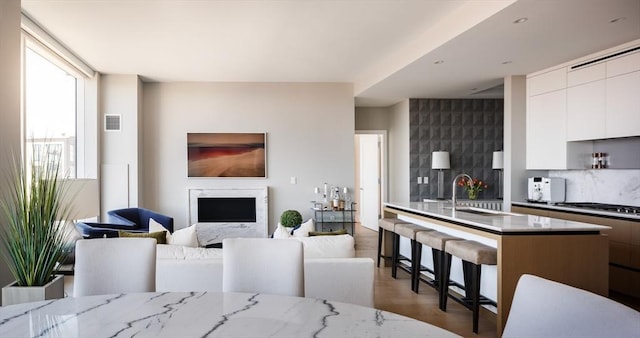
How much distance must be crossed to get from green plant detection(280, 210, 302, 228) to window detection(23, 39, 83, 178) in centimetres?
305

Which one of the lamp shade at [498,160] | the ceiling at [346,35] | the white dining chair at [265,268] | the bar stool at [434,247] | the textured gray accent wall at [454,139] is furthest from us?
the textured gray accent wall at [454,139]

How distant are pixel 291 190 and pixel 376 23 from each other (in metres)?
3.57

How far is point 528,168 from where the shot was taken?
18.6 ft

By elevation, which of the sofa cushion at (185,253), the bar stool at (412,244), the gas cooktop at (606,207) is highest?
the gas cooktop at (606,207)

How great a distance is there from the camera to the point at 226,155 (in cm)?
713

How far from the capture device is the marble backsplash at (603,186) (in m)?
4.68

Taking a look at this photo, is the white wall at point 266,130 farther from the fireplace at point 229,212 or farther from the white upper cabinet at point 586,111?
the white upper cabinet at point 586,111

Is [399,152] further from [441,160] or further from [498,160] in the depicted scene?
[498,160]

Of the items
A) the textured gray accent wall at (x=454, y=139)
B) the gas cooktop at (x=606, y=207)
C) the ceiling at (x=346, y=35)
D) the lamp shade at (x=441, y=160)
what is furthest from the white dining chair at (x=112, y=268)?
the textured gray accent wall at (x=454, y=139)

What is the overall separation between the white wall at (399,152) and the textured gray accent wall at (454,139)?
185 millimetres

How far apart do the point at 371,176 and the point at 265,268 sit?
7051mm

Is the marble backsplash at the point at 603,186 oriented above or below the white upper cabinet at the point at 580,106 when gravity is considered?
below

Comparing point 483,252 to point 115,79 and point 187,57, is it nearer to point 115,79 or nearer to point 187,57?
point 187,57

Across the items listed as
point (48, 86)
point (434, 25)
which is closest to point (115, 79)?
point (48, 86)
